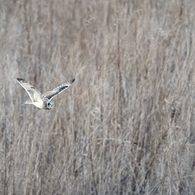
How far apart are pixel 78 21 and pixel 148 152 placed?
1.92 m

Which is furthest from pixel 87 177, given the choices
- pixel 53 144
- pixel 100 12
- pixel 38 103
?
pixel 100 12

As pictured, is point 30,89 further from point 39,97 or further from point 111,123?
point 111,123

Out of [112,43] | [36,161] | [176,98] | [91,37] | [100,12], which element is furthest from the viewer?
[100,12]

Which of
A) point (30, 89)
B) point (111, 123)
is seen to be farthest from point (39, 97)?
point (111, 123)

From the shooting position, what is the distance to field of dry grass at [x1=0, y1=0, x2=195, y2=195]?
2.07m

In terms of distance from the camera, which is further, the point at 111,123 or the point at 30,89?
the point at 111,123

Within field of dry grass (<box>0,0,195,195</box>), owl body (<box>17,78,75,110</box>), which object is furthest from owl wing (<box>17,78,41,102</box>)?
field of dry grass (<box>0,0,195,195</box>)

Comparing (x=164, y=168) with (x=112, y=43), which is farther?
(x=112, y=43)

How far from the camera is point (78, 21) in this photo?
12.2 ft

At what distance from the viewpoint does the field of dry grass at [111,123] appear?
6.78ft

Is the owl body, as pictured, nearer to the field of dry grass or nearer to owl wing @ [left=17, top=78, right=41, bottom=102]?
owl wing @ [left=17, top=78, right=41, bottom=102]

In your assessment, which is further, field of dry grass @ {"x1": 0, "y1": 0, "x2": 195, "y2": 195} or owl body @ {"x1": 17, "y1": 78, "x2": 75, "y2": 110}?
field of dry grass @ {"x1": 0, "y1": 0, "x2": 195, "y2": 195}

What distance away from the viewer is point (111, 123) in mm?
2293

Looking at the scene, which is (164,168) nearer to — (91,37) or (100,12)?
(91,37)
